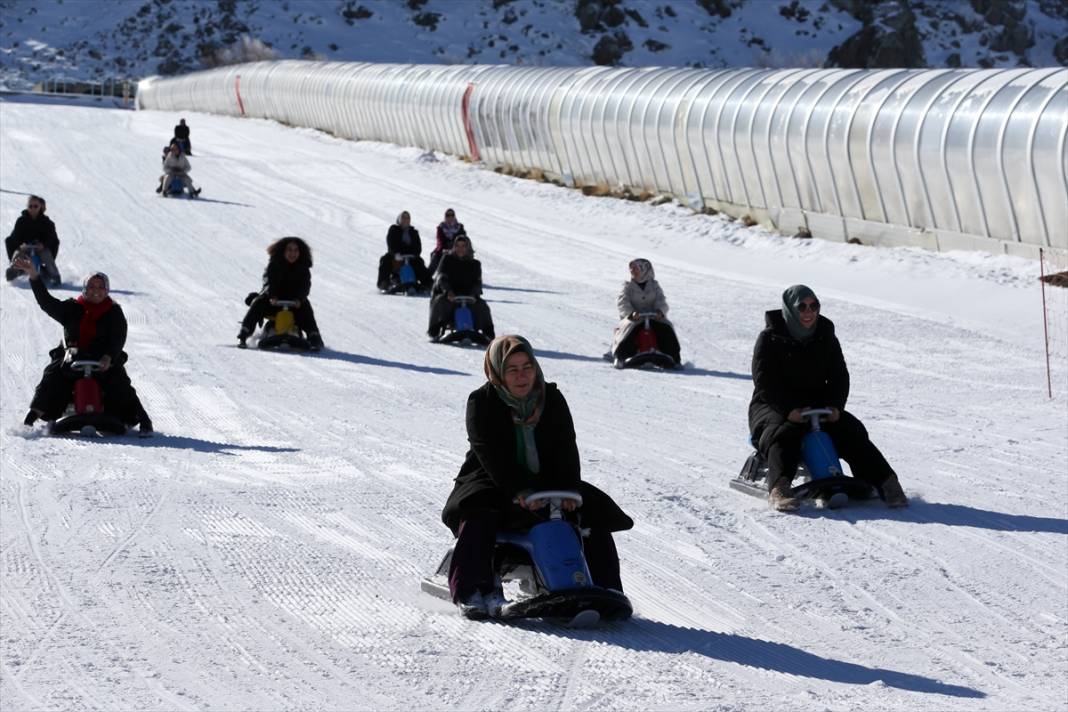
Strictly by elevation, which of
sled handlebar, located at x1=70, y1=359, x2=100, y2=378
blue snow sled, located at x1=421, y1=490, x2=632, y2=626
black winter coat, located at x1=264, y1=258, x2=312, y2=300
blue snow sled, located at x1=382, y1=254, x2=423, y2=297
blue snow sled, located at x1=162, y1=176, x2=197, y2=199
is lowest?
blue snow sled, located at x1=162, y1=176, x2=197, y2=199

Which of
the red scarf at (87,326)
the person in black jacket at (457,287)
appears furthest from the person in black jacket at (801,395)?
the person in black jacket at (457,287)

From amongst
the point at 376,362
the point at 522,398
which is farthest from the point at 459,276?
the point at 522,398

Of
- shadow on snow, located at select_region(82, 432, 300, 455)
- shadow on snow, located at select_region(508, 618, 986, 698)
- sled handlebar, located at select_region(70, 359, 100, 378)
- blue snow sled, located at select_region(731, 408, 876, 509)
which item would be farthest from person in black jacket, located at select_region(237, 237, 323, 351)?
shadow on snow, located at select_region(508, 618, 986, 698)

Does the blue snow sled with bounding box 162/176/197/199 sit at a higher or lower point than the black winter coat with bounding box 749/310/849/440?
lower

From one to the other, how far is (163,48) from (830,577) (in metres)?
88.3

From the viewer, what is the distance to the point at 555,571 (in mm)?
6898

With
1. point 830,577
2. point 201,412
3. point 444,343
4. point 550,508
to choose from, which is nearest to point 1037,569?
Answer: point 830,577

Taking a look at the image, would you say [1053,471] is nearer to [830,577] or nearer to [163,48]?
[830,577]

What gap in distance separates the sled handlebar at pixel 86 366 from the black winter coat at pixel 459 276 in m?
7.00

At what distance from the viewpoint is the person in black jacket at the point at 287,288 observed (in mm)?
17797

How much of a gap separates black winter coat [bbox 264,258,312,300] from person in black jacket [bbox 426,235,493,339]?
1.70m

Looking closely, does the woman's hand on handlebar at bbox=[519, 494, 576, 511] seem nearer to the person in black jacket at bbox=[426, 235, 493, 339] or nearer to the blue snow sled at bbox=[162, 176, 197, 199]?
the person in black jacket at bbox=[426, 235, 493, 339]

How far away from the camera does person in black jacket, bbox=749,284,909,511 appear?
982 centimetres

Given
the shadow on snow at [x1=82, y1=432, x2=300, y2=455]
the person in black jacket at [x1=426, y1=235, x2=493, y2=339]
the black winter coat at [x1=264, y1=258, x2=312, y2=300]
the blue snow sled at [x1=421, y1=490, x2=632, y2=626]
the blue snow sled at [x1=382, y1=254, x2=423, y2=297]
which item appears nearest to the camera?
the blue snow sled at [x1=421, y1=490, x2=632, y2=626]
